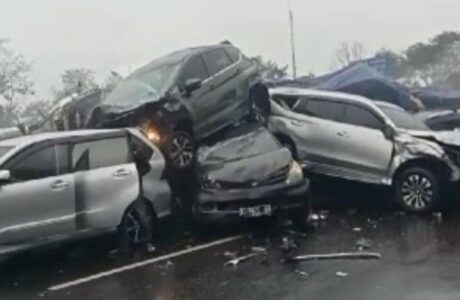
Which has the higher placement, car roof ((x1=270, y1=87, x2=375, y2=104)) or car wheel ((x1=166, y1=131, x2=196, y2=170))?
car roof ((x1=270, y1=87, x2=375, y2=104))

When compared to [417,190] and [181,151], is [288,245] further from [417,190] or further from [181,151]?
[417,190]

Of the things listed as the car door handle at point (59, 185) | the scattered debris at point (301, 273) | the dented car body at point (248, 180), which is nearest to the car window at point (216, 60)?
the dented car body at point (248, 180)

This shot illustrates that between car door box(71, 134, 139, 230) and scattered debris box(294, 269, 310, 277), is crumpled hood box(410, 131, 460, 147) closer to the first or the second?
scattered debris box(294, 269, 310, 277)

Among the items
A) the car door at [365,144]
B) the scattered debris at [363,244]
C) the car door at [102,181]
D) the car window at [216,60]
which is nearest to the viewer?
the scattered debris at [363,244]

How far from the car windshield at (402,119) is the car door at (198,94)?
3009 mm

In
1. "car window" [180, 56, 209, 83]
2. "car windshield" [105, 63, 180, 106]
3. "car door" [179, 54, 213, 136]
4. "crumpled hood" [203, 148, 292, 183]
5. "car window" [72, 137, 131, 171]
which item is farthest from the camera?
"car window" [180, 56, 209, 83]

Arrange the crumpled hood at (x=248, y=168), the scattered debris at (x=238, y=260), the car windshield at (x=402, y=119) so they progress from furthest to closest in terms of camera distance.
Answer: the car windshield at (x=402, y=119) < the crumpled hood at (x=248, y=168) < the scattered debris at (x=238, y=260)

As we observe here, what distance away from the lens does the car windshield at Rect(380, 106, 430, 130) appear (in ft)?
43.9

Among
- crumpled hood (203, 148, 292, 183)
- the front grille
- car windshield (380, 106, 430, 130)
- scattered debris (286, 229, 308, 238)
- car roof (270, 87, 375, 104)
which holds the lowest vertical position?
scattered debris (286, 229, 308, 238)

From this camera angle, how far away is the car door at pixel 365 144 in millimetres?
12992

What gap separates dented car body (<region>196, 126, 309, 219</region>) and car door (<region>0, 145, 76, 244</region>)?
6.63 feet

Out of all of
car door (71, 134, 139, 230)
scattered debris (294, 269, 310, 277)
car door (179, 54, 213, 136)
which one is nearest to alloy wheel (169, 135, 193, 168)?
car door (179, 54, 213, 136)

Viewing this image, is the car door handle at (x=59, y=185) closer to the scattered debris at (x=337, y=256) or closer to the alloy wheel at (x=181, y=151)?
the alloy wheel at (x=181, y=151)

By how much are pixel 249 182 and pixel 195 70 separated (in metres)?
3.19
